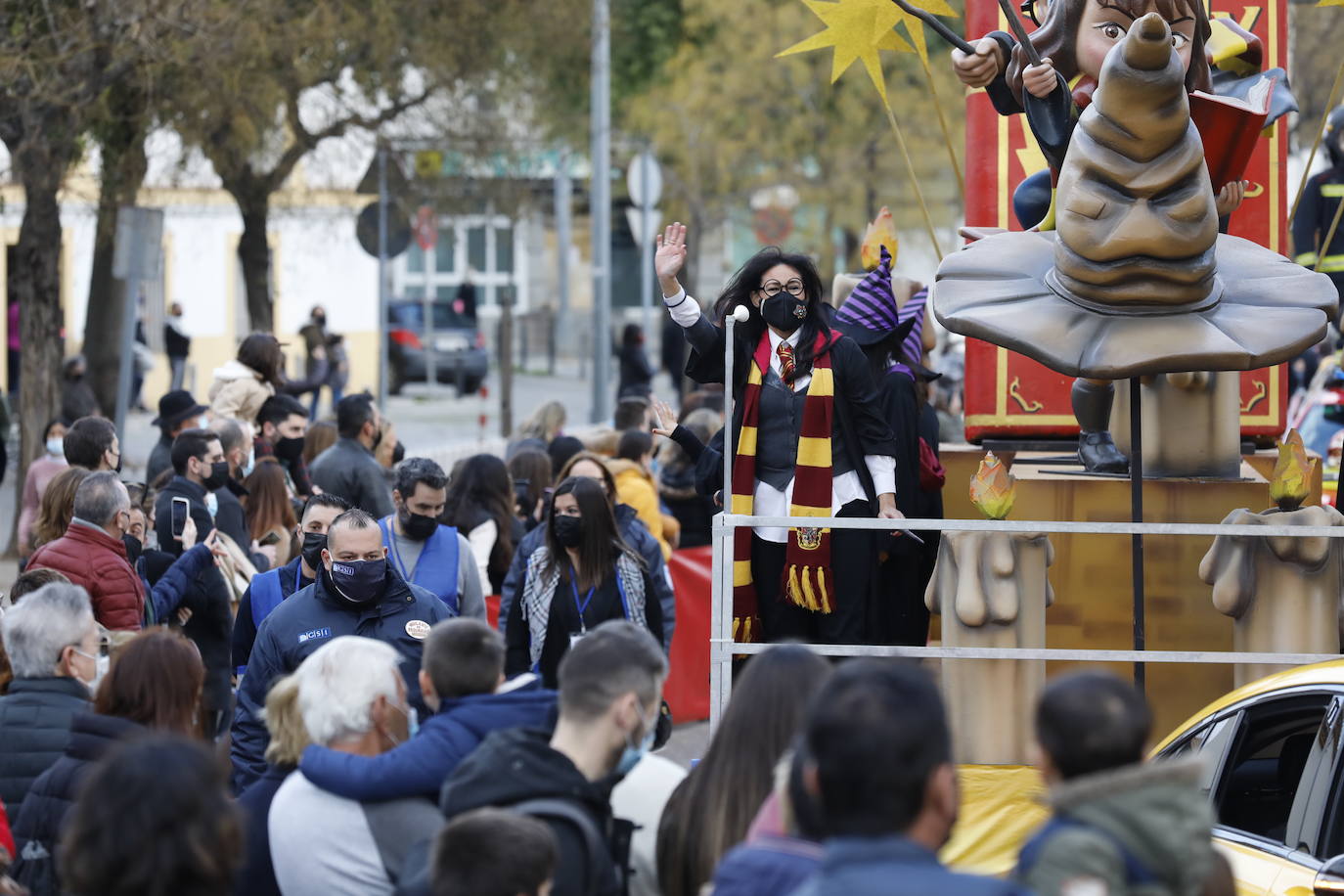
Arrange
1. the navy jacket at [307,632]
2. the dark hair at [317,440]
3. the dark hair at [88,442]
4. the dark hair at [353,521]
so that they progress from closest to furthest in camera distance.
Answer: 1. the navy jacket at [307,632]
2. the dark hair at [353,521]
3. the dark hair at [88,442]
4. the dark hair at [317,440]

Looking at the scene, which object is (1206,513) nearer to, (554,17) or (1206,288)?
(1206,288)

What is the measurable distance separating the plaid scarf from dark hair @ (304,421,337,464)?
15.7 feet

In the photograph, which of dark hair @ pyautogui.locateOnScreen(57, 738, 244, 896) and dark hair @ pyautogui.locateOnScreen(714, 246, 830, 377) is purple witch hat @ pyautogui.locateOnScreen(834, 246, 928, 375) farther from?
dark hair @ pyautogui.locateOnScreen(57, 738, 244, 896)

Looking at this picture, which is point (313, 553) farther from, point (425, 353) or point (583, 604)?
point (425, 353)

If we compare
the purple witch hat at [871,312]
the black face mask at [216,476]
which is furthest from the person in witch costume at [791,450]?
the black face mask at [216,476]

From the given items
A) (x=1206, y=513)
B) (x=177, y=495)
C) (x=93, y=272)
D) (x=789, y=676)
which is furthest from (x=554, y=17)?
A: (x=789, y=676)

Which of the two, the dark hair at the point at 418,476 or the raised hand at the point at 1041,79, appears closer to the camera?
the raised hand at the point at 1041,79

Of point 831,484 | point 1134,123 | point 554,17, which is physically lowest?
point 831,484

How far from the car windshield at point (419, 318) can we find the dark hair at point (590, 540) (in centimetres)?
3075

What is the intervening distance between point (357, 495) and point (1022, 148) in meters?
3.73

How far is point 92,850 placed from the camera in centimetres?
370

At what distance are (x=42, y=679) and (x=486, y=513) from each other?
4.43 m

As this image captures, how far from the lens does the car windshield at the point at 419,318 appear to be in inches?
1535

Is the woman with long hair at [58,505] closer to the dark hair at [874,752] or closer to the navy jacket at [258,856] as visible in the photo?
the navy jacket at [258,856]
